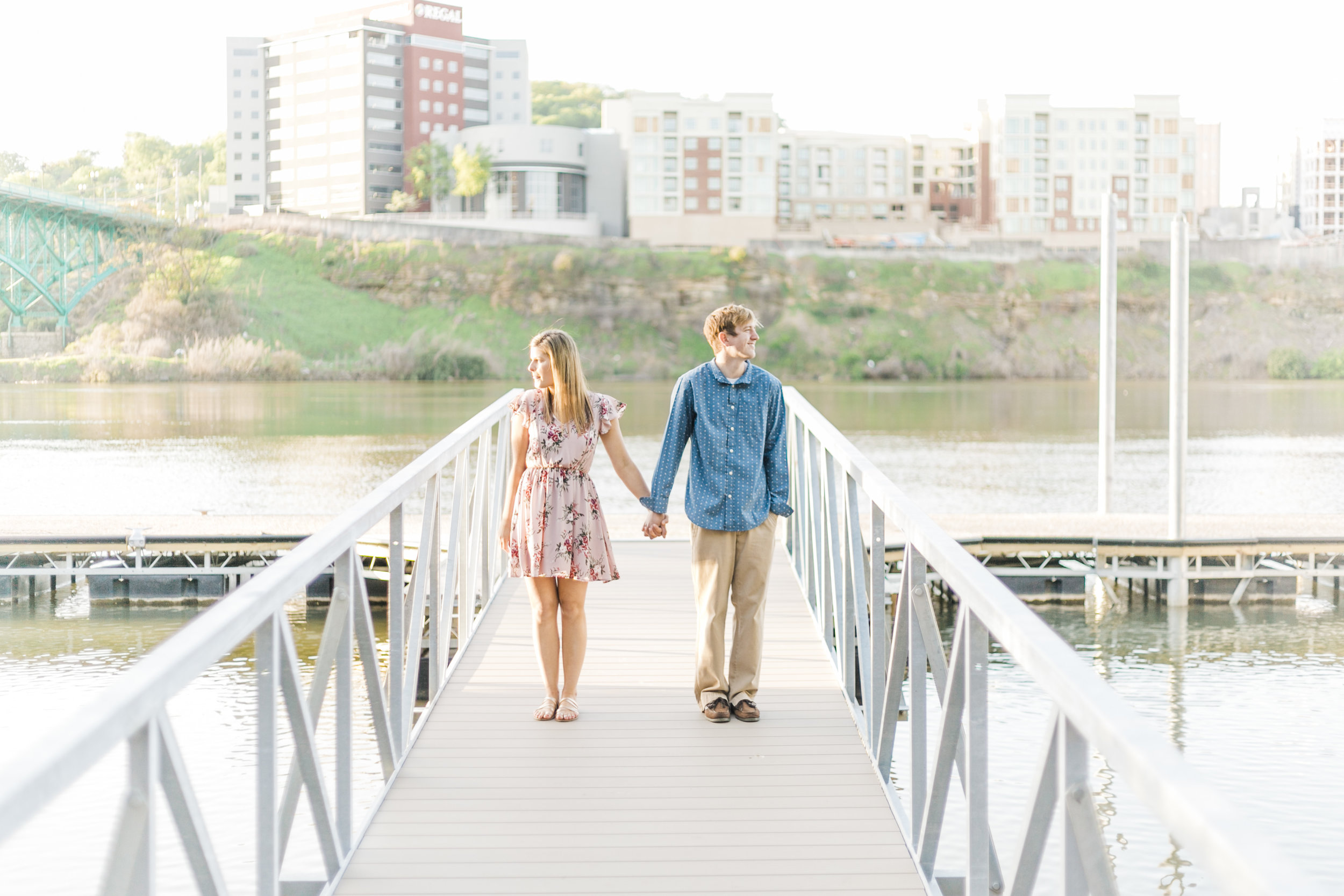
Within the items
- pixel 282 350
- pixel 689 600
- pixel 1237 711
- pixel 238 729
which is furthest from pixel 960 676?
pixel 282 350

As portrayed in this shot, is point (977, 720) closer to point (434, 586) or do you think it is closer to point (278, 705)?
point (278, 705)

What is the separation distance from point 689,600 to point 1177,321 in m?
11.4

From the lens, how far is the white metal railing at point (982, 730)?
5.42 ft

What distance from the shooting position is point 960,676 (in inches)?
122

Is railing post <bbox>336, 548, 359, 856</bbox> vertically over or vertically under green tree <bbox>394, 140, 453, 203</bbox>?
under

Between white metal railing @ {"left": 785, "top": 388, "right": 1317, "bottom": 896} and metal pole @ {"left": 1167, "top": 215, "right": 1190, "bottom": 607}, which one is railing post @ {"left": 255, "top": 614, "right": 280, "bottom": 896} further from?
metal pole @ {"left": 1167, "top": 215, "right": 1190, "bottom": 607}

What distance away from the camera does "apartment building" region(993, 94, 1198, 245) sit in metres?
92.6

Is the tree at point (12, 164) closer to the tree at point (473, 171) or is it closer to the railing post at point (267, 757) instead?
the tree at point (473, 171)

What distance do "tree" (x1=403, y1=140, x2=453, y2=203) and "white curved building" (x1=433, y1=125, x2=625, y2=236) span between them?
92 centimetres

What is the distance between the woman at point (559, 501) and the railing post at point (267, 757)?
6.01 feet

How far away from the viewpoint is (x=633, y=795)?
3.95 m

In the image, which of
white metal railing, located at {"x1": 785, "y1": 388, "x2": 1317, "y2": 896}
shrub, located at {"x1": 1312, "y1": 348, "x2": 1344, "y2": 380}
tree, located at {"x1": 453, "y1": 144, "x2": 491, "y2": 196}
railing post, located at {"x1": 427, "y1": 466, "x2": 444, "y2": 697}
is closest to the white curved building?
tree, located at {"x1": 453, "y1": 144, "x2": 491, "y2": 196}

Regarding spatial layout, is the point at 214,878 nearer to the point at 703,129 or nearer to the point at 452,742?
the point at 452,742

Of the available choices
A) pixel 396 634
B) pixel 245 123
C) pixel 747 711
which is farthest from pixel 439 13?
pixel 396 634
